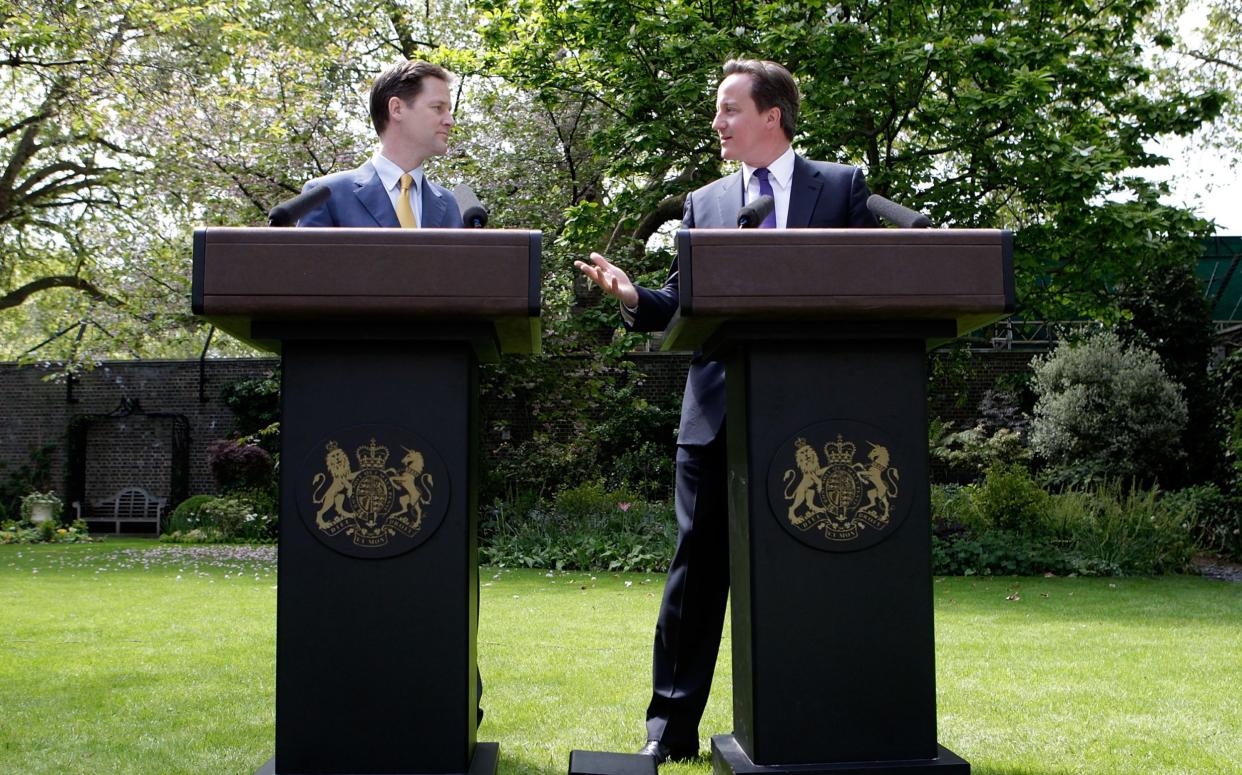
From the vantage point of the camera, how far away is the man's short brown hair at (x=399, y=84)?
102 inches

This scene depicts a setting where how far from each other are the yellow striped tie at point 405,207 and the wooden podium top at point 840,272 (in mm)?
827

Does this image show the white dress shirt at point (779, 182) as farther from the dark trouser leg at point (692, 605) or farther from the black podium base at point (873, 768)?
the black podium base at point (873, 768)

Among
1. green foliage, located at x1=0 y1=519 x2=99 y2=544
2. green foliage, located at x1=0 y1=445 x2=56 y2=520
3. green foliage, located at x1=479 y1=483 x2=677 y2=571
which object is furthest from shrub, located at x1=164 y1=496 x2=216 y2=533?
green foliage, located at x1=479 y1=483 x2=677 y2=571

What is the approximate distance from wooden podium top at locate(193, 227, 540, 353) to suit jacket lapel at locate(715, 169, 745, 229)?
912mm

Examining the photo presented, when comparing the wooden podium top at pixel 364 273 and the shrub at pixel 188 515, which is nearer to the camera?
the wooden podium top at pixel 364 273

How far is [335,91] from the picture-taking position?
13.1 metres

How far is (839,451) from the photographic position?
2.25 metres

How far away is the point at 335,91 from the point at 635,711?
11.2 m

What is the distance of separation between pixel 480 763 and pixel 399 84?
1639 millimetres

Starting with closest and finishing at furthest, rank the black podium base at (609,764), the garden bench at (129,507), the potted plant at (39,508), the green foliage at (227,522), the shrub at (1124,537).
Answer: the black podium base at (609,764)
the shrub at (1124,537)
the green foliage at (227,522)
the potted plant at (39,508)
the garden bench at (129,507)

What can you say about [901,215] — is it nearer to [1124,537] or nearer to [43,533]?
[1124,537]

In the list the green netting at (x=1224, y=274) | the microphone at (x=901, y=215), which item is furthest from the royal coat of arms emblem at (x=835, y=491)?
the green netting at (x=1224, y=274)

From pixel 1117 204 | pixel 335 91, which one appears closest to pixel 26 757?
pixel 1117 204

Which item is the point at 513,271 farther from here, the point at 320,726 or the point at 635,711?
the point at 635,711
